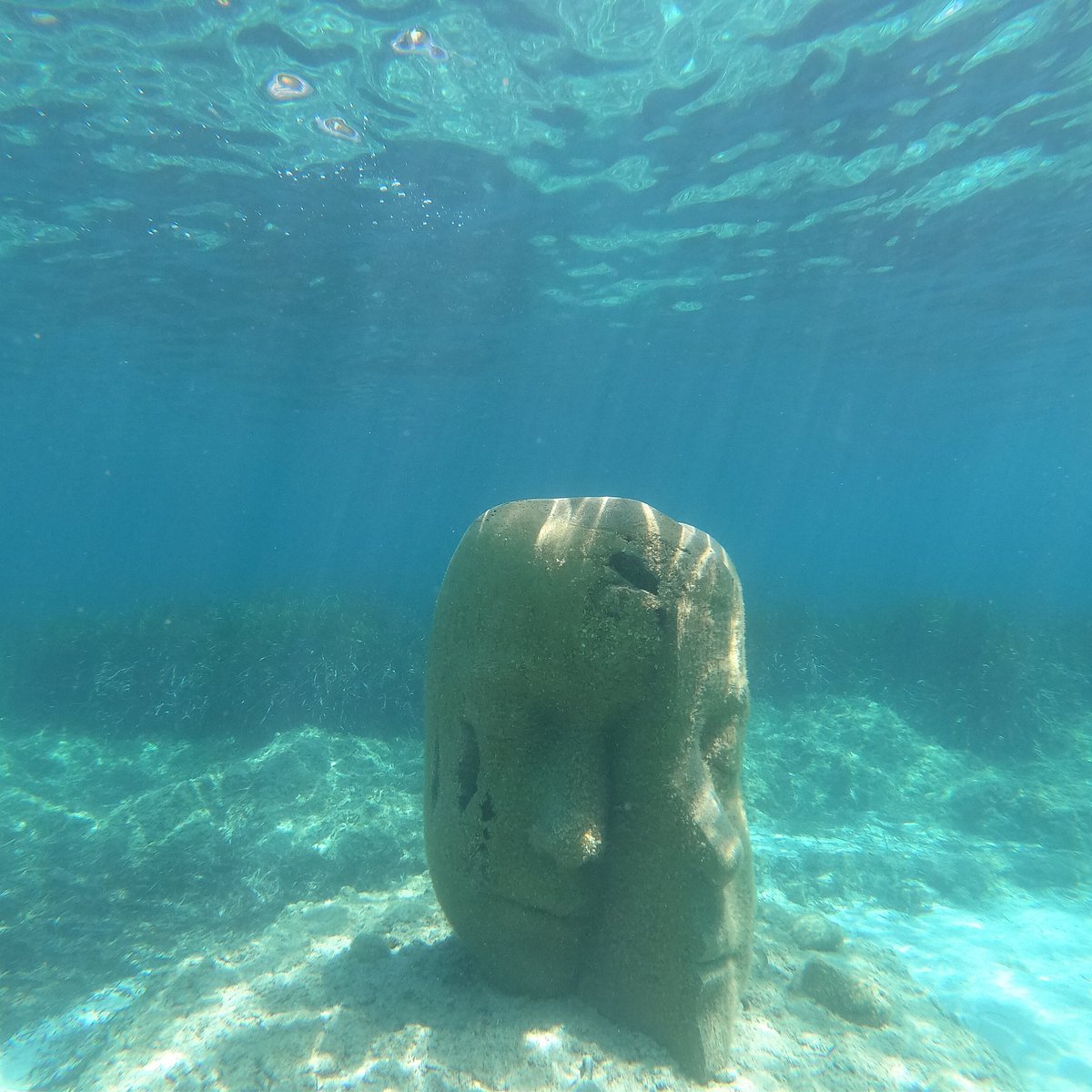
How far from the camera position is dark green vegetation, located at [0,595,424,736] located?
38.8ft

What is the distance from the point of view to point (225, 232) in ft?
55.4

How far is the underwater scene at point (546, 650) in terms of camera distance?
164 inches

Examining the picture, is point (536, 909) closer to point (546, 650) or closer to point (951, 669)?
point (546, 650)

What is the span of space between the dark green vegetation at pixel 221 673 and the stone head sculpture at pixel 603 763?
25.9 feet

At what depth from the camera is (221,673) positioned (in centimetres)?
1273

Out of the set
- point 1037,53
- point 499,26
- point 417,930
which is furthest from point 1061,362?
point 417,930

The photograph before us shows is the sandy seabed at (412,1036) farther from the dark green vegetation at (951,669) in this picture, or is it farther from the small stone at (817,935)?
the dark green vegetation at (951,669)

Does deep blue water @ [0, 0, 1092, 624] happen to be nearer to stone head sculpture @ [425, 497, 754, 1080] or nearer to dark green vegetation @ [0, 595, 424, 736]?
dark green vegetation @ [0, 595, 424, 736]

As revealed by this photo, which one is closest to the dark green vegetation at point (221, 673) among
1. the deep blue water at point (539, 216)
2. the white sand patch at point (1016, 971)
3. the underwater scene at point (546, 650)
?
the underwater scene at point (546, 650)

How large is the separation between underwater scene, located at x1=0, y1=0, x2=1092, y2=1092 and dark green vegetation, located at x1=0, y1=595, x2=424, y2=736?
0.33 ft

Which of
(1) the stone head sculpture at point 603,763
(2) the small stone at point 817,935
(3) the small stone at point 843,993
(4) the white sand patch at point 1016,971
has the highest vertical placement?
(1) the stone head sculpture at point 603,763

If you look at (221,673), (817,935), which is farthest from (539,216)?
(817,935)

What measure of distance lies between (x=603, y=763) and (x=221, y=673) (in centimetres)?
1105

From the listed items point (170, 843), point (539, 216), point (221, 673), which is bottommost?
point (170, 843)
